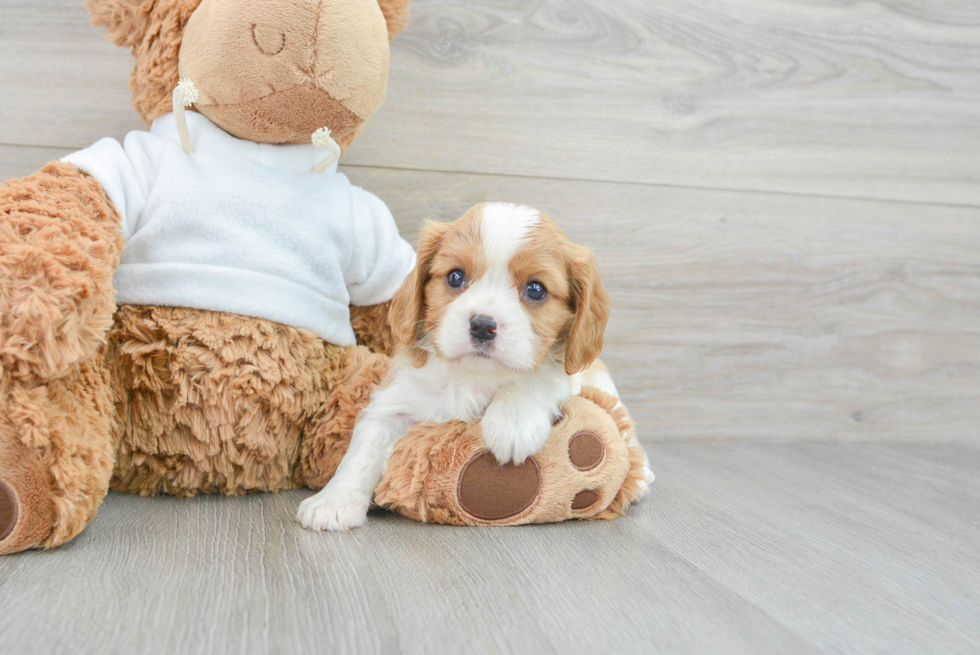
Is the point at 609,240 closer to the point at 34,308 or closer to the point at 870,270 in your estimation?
the point at 870,270

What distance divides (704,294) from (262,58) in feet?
4.05

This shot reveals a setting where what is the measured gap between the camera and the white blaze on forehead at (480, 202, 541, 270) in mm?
1202

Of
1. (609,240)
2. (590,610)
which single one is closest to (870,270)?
(609,240)

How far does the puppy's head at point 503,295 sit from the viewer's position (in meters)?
1.15

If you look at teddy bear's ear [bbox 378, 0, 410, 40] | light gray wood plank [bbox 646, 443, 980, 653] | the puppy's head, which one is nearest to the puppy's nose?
the puppy's head

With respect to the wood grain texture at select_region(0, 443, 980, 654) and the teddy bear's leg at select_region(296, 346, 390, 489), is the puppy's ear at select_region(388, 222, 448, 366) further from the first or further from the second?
the wood grain texture at select_region(0, 443, 980, 654)

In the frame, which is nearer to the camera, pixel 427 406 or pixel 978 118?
pixel 427 406

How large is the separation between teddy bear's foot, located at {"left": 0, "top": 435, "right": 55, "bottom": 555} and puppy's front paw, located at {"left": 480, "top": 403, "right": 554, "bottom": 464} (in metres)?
0.62

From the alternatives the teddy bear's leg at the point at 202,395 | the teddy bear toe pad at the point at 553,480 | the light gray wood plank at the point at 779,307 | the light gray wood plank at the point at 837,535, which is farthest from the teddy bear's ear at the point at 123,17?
the light gray wood plank at the point at 837,535

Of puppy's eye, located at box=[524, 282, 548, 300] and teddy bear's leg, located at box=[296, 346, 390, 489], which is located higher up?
puppy's eye, located at box=[524, 282, 548, 300]

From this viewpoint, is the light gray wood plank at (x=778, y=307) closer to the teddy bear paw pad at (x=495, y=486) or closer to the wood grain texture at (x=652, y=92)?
the wood grain texture at (x=652, y=92)

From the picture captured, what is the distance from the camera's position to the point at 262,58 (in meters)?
1.22

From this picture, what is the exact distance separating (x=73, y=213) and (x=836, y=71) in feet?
5.93

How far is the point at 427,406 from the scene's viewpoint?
1.31 meters
